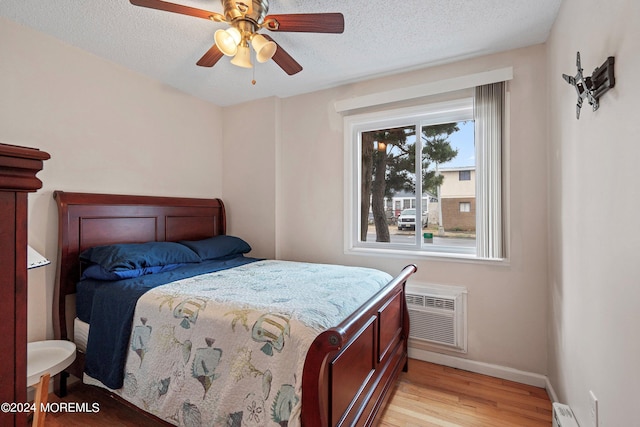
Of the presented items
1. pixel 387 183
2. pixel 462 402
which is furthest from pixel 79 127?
pixel 462 402

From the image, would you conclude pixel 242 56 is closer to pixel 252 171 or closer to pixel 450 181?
pixel 252 171

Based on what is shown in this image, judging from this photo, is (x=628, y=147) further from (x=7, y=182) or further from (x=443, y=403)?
(x=443, y=403)

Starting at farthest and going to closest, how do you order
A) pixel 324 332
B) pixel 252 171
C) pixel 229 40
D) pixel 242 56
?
pixel 252 171, pixel 242 56, pixel 229 40, pixel 324 332

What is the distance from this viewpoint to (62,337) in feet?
7.12

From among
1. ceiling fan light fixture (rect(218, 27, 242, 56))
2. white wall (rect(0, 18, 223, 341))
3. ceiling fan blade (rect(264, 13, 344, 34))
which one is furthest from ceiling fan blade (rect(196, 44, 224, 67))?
white wall (rect(0, 18, 223, 341))

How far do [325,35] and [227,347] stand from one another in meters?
2.11

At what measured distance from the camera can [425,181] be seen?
277cm

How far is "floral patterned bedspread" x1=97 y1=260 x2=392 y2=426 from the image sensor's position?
1279mm

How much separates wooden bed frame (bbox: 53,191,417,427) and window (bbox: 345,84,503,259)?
620mm

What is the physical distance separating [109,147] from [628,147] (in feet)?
10.7

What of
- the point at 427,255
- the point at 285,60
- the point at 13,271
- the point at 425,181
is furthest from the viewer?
the point at 425,181

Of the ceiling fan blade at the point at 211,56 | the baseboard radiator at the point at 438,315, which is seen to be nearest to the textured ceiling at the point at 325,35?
the ceiling fan blade at the point at 211,56

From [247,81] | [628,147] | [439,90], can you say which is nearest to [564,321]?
[628,147]

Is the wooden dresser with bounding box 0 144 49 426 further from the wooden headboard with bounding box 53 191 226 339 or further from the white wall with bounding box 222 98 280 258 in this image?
the white wall with bounding box 222 98 280 258
